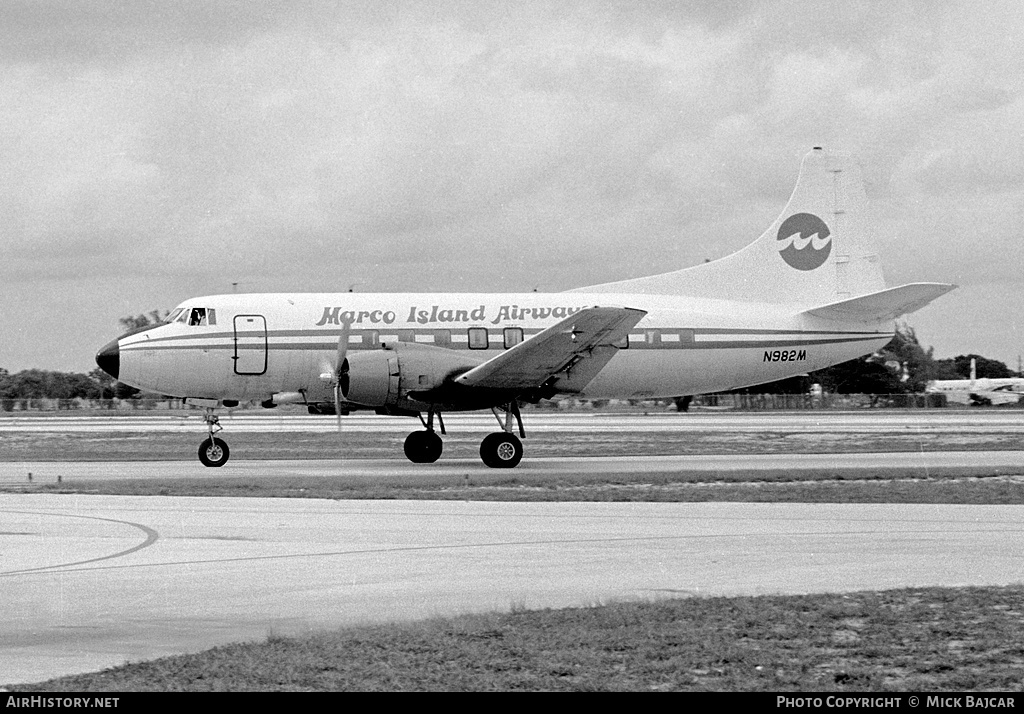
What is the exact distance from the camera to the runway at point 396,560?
1025cm

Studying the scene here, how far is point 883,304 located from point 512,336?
973 centimetres

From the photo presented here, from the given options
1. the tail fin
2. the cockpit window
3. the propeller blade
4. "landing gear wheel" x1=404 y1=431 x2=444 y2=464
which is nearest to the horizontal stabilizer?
the tail fin

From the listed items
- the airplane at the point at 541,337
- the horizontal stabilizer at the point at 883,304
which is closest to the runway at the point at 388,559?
the airplane at the point at 541,337

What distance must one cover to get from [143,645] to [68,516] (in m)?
9.38

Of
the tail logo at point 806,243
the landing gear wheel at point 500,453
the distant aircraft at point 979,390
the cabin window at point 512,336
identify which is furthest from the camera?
the distant aircraft at point 979,390

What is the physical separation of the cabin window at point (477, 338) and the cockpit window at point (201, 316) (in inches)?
251

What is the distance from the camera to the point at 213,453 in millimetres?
30000

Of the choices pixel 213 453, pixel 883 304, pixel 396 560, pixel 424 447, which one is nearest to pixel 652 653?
pixel 396 560

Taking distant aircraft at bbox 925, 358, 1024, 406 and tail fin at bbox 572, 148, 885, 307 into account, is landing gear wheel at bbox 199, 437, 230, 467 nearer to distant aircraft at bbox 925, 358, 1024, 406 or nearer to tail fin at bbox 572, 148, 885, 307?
tail fin at bbox 572, 148, 885, 307

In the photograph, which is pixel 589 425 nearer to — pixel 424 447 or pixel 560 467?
A: pixel 424 447

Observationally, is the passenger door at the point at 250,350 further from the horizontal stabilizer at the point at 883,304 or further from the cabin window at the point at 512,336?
the horizontal stabilizer at the point at 883,304

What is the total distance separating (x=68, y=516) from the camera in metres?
17.8

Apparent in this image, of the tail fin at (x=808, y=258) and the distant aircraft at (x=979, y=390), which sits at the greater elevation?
the tail fin at (x=808, y=258)

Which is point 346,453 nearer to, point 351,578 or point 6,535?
point 6,535
